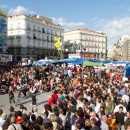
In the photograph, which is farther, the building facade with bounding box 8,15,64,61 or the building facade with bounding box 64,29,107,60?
the building facade with bounding box 64,29,107,60

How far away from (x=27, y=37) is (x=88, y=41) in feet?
93.8

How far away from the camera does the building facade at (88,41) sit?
65.4 metres

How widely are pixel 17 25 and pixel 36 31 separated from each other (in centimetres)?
571

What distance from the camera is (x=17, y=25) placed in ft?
157

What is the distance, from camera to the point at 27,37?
47.9 meters

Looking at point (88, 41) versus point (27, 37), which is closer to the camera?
point (27, 37)

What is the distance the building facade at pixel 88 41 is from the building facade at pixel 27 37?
14497 millimetres

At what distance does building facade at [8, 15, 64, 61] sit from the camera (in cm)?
4747

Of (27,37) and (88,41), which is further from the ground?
(88,41)

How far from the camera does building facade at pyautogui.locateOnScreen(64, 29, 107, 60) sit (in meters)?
65.4

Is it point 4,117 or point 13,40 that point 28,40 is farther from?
point 4,117

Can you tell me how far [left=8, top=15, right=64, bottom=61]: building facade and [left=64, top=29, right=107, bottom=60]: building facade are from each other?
14497 mm

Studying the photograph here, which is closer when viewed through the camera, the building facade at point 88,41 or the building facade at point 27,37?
the building facade at point 27,37

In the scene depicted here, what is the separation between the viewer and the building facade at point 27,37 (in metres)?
47.5
